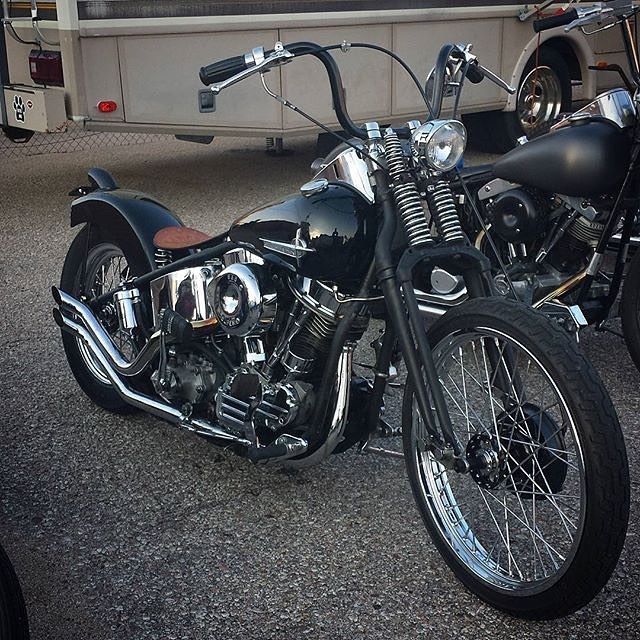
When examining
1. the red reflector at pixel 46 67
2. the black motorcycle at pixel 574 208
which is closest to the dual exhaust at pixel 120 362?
the black motorcycle at pixel 574 208

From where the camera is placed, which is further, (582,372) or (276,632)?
(276,632)

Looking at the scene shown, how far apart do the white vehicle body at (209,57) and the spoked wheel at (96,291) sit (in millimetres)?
3036

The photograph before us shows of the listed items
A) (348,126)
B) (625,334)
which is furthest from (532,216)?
(348,126)

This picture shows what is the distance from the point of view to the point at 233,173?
364 inches

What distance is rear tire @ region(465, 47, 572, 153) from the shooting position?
912 cm

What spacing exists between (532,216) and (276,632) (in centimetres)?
225

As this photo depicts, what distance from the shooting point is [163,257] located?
12.4ft

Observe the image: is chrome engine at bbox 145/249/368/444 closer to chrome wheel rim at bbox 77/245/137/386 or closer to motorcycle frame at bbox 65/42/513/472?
motorcycle frame at bbox 65/42/513/472

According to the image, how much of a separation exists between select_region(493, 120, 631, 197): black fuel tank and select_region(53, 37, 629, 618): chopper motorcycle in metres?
1.03

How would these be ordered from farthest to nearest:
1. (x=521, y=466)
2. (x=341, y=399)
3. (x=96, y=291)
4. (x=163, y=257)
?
(x=96, y=291) < (x=163, y=257) < (x=341, y=399) < (x=521, y=466)

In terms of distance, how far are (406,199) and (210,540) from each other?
4.16ft

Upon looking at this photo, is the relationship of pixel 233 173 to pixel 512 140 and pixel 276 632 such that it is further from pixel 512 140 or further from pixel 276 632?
pixel 276 632

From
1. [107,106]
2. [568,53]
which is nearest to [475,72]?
[107,106]

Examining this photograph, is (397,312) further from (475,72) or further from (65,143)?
(65,143)
